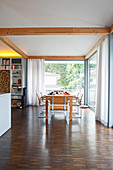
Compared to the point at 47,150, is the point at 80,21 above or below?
above

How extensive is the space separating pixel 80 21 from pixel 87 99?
5415 millimetres

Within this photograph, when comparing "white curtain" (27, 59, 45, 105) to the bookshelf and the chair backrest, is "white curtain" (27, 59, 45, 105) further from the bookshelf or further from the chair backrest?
the chair backrest

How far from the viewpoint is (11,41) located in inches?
217

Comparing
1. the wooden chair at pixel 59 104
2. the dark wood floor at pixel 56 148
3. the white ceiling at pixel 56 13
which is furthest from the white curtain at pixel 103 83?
the wooden chair at pixel 59 104

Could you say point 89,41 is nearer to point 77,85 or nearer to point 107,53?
point 107,53

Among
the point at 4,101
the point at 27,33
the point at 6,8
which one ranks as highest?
the point at 6,8

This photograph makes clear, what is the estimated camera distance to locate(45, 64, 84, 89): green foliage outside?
9.52 m

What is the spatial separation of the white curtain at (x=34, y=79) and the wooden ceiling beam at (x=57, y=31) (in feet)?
13.8

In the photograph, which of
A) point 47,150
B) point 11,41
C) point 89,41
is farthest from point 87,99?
point 47,150

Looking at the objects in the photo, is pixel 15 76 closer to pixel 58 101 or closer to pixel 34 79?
pixel 34 79

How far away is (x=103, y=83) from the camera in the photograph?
4.54m

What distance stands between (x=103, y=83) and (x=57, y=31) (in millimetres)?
2132

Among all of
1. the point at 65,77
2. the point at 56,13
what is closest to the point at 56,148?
the point at 56,13

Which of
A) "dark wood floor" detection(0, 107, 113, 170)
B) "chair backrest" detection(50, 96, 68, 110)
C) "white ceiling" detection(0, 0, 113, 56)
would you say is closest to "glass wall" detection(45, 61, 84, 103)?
"chair backrest" detection(50, 96, 68, 110)
